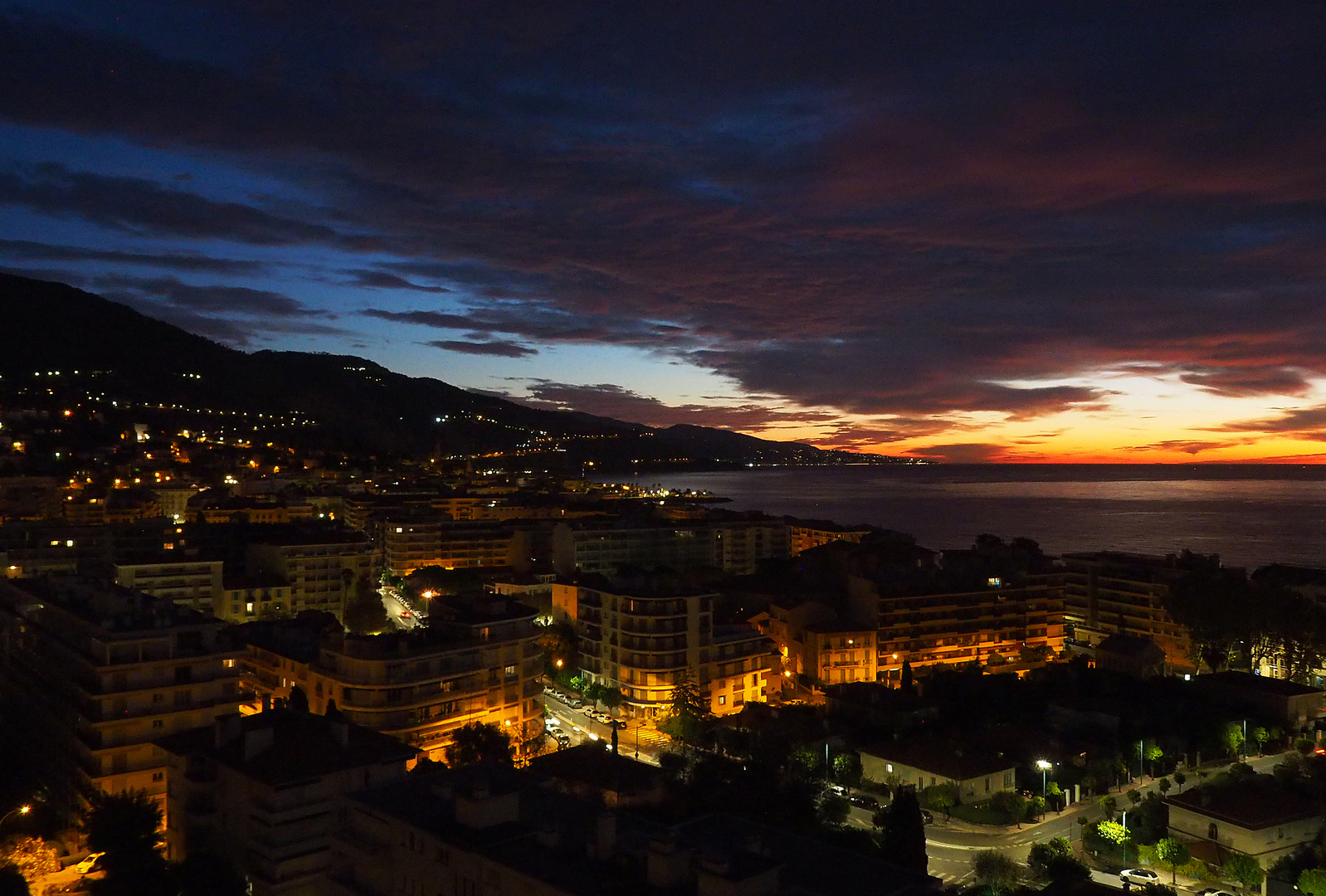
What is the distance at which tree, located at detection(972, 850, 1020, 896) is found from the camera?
581 inches

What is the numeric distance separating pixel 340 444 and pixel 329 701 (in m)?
95.2

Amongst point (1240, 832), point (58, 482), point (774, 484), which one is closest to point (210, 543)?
point (58, 482)

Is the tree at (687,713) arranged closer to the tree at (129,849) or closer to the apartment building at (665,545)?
the tree at (129,849)

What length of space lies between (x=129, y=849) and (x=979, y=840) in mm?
14535

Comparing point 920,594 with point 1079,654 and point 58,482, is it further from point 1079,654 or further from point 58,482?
point 58,482

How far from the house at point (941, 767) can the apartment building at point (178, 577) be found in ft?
80.6

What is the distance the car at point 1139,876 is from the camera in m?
16.4

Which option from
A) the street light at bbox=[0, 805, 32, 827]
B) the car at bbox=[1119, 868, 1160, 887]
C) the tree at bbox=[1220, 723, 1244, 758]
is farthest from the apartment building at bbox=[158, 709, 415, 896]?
the tree at bbox=[1220, 723, 1244, 758]

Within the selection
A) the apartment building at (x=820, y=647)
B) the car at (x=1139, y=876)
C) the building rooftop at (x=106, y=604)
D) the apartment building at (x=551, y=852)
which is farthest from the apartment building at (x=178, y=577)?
the car at (x=1139, y=876)

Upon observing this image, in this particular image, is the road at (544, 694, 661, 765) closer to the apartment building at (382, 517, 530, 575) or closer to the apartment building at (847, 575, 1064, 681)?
the apartment building at (847, 575, 1064, 681)

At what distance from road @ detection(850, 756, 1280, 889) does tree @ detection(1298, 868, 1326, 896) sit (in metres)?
2.76

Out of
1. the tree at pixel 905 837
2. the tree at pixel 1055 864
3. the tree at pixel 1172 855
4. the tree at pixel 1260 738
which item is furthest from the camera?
the tree at pixel 1260 738

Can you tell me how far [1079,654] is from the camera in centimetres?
3581

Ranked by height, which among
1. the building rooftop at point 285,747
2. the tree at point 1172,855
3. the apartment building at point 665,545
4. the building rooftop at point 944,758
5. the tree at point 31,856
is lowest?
the tree at point 1172,855
